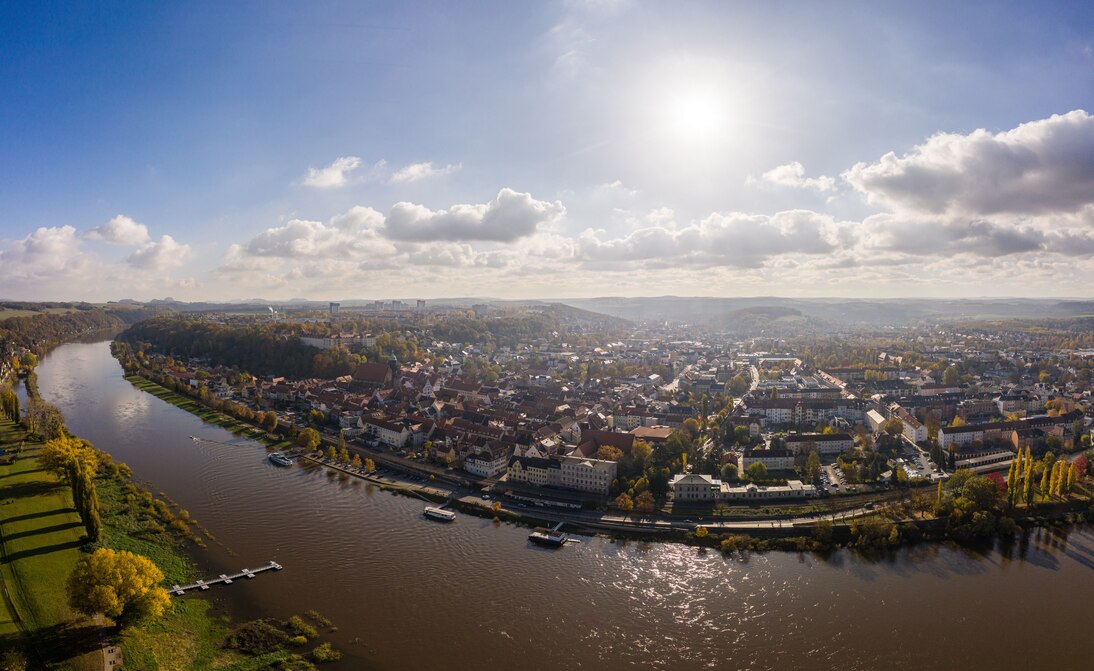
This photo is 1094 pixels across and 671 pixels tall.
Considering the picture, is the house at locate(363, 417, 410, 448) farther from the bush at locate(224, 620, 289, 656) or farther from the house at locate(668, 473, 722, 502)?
the bush at locate(224, 620, 289, 656)

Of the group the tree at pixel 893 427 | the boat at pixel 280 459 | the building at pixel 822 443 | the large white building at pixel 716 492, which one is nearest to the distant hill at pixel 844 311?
the tree at pixel 893 427

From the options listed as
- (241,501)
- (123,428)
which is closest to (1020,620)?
(241,501)

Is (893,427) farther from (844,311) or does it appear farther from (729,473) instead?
(844,311)

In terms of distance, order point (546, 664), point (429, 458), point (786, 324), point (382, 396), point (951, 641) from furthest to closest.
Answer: point (786, 324)
point (382, 396)
point (429, 458)
point (951, 641)
point (546, 664)

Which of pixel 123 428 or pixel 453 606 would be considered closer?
pixel 453 606

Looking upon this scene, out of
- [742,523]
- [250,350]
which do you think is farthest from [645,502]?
[250,350]

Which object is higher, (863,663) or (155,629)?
(155,629)

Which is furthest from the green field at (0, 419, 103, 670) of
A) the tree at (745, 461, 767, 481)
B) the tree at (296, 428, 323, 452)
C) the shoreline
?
the tree at (745, 461, 767, 481)

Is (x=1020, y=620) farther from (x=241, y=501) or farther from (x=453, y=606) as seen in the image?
(x=241, y=501)
